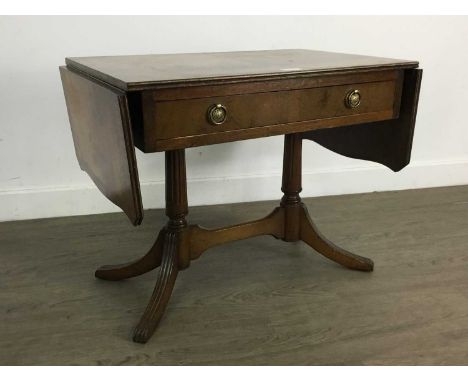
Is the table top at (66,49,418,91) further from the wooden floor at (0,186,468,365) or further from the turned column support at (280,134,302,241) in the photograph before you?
the wooden floor at (0,186,468,365)

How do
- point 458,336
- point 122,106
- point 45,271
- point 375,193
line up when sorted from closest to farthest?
point 122,106 < point 458,336 < point 45,271 < point 375,193

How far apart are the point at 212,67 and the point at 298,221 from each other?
2.61ft

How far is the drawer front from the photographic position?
4.12 ft

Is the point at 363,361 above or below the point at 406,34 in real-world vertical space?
below

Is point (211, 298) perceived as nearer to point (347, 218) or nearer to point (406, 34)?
point (347, 218)

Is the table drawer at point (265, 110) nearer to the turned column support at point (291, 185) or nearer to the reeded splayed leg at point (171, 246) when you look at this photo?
the reeded splayed leg at point (171, 246)

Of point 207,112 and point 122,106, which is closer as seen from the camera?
point 122,106

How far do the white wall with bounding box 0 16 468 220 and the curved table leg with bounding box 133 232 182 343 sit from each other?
84 centimetres

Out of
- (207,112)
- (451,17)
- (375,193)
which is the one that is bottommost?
(375,193)

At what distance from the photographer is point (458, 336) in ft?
5.22

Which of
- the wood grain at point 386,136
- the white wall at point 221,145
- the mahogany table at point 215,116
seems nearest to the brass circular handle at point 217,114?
the mahogany table at point 215,116

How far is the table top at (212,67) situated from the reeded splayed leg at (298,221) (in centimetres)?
39

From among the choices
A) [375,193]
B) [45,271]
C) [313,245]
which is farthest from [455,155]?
[45,271]

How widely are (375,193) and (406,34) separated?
33.7 inches
